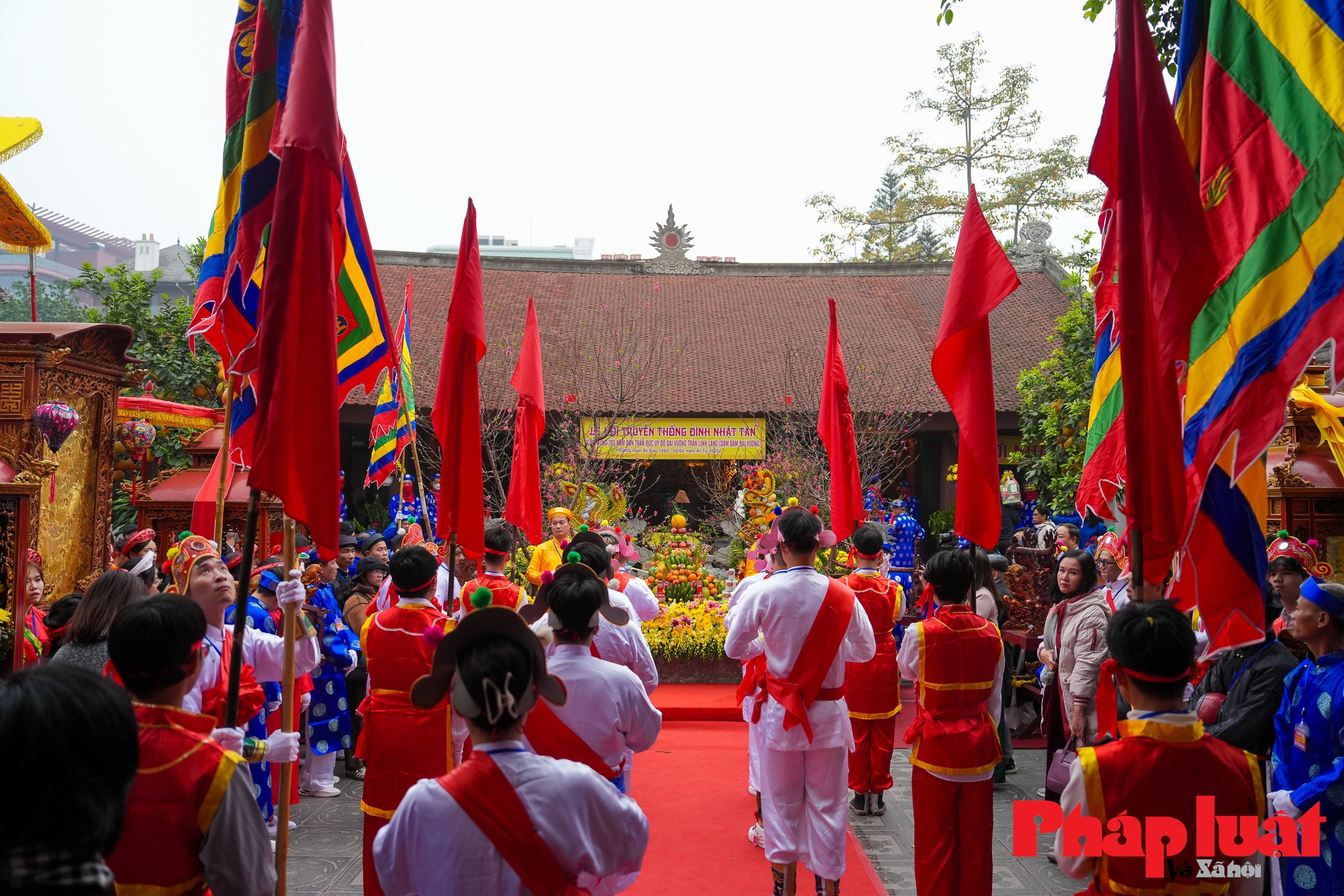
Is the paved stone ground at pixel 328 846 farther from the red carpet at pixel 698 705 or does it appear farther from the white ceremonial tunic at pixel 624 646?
the red carpet at pixel 698 705

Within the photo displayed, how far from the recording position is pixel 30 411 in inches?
221

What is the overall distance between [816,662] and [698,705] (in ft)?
13.2

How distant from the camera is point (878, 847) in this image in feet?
15.3

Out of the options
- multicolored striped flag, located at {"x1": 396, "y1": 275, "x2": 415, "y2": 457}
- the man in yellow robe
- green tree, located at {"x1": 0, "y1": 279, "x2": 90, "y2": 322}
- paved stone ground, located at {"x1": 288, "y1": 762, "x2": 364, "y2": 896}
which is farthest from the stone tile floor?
green tree, located at {"x1": 0, "y1": 279, "x2": 90, "y2": 322}

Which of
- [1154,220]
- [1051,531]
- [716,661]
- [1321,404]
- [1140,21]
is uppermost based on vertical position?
[1140,21]

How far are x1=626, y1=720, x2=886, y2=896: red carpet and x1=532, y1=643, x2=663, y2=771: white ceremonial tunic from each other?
1566 mm

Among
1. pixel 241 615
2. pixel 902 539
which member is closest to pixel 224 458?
pixel 241 615

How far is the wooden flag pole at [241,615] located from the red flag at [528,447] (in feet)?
8.39

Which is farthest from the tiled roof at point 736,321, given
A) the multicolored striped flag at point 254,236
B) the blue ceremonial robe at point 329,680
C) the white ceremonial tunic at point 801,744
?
the white ceremonial tunic at point 801,744

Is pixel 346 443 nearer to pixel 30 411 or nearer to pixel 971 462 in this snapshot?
pixel 30 411

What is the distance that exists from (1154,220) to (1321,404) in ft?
13.7

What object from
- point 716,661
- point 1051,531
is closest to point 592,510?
point 716,661

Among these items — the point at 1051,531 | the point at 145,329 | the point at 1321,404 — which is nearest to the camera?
the point at 1321,404

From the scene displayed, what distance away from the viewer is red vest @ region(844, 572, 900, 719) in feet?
17.6
